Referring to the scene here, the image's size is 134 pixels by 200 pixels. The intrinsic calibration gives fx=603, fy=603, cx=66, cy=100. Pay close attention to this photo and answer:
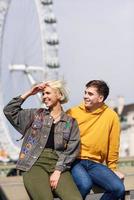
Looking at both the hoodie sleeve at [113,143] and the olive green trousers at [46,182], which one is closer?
the olive green trousers at [46,182]

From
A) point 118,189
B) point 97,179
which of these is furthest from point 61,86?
point 118,189

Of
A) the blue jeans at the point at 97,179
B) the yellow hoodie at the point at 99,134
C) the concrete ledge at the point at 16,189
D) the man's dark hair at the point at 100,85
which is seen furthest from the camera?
the man's dark hair at the point at 100,85

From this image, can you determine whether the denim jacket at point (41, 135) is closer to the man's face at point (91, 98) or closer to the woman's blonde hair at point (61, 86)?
the woman's blonde hair at point (61, 86)

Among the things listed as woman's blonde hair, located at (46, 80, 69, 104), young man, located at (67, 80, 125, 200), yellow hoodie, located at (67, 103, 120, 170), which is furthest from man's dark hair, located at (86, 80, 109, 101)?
woman's blonde hair, located at (46, 80, 69, 104)

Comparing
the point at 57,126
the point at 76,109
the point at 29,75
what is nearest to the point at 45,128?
the point at 57,126

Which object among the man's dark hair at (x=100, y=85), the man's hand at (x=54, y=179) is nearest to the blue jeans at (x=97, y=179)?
the man's hand at (x=54, y=179)

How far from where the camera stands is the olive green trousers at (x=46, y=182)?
12.1 ft

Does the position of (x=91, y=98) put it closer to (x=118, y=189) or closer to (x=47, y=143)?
(x=47, y=143)

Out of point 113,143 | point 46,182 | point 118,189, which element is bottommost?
point 118,189

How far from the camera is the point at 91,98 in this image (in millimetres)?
4156

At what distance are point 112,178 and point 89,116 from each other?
0.45m

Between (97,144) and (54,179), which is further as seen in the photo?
(97,144)

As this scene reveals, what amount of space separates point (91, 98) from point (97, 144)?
1.06ft

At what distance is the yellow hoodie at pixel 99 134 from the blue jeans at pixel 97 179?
63 mm
